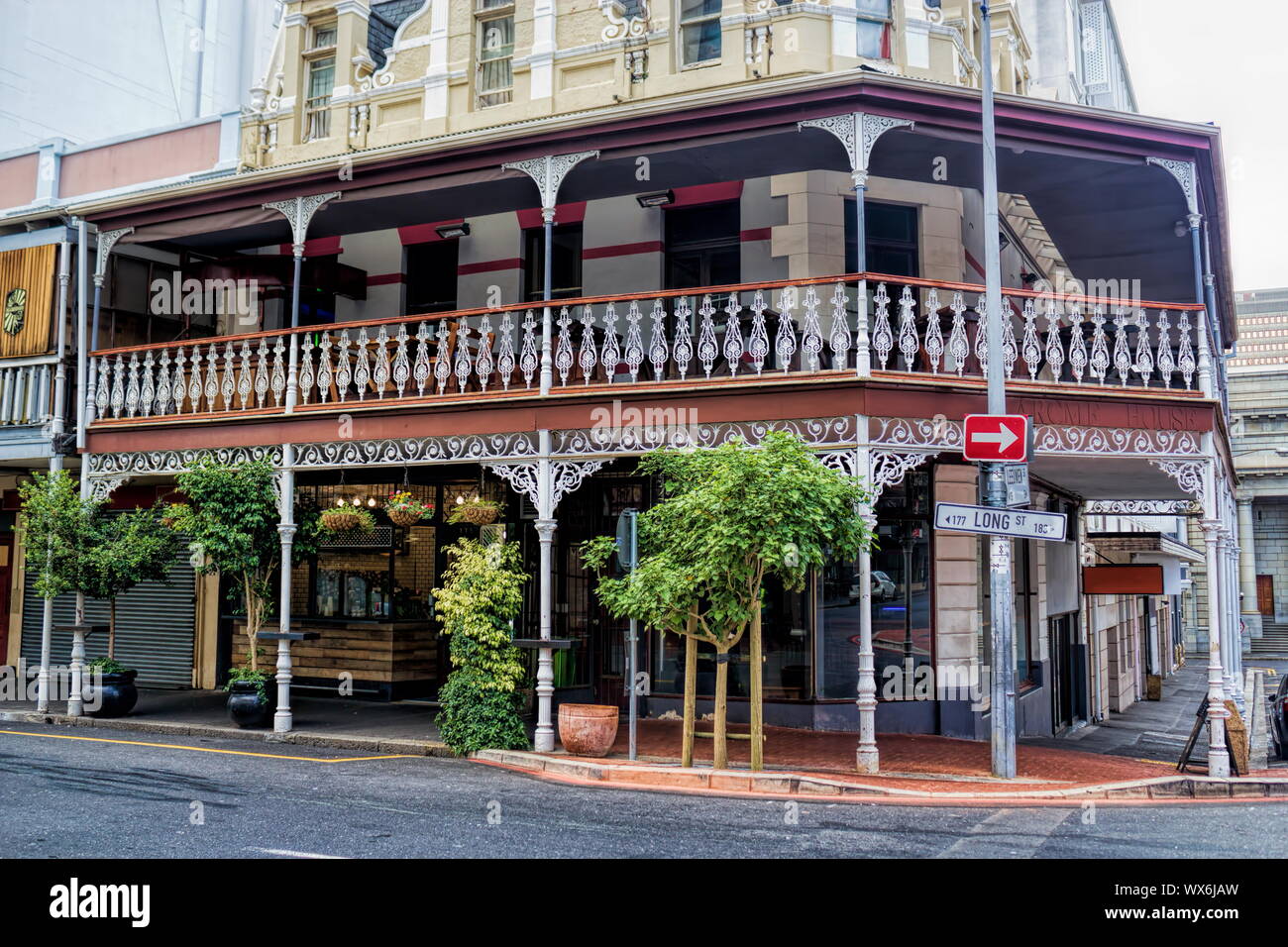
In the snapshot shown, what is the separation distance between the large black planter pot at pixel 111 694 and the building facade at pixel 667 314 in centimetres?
258

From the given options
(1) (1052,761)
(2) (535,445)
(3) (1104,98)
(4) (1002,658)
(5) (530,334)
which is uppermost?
(3) (1104,98)

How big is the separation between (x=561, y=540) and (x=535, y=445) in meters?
2.85

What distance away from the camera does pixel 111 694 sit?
1487 cm

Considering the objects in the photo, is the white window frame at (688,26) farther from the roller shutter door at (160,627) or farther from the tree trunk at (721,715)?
the roller shutter door at (160,627)

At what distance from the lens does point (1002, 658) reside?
10.6 meters

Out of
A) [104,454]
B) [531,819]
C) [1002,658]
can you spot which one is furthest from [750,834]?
[104,454]

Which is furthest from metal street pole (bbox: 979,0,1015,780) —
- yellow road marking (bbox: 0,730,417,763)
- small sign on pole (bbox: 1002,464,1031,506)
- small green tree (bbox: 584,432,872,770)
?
yellow road marking (bbox: 0,730,417,763)

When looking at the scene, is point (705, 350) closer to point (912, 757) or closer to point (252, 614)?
point (912, 757)

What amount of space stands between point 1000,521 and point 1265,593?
52.7m

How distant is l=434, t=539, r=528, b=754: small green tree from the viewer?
12102mm

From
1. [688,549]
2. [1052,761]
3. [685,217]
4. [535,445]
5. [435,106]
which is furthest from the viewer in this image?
[435,106]

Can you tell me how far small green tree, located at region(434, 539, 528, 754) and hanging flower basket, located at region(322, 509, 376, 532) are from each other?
2337 mm

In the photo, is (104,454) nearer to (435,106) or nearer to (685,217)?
(435,106)
